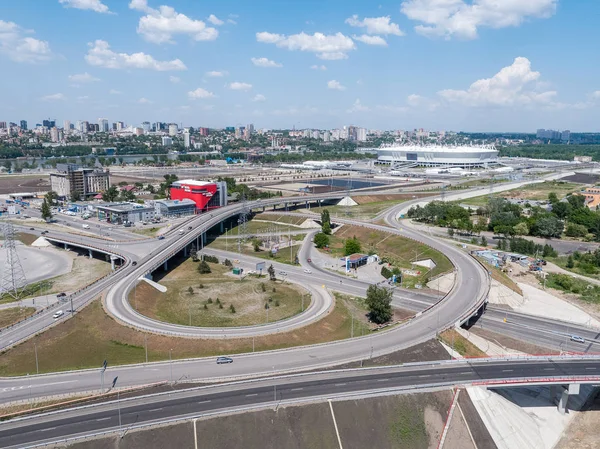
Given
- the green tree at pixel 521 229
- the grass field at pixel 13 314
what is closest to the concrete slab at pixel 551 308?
the green tree at pixel 521 229

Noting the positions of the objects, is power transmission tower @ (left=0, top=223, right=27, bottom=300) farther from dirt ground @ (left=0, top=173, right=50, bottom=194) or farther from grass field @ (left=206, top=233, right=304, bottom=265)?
dirt ground @ (left=0, top=173, right=50, bottom=194)

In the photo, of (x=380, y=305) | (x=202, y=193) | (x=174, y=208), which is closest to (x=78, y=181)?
(x=174, y=208)

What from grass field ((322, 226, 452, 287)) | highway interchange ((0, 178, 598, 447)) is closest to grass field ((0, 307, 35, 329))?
highway interchange ((0, 178, 598, 447))

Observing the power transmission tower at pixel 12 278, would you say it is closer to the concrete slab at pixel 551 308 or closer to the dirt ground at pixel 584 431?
the dirt ground at pixel 584 431

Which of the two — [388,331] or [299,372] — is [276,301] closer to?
[388,331]

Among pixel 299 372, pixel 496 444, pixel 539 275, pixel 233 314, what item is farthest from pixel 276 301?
pixel 539 275

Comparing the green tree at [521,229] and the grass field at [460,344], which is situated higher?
the green tree at [521,229]
